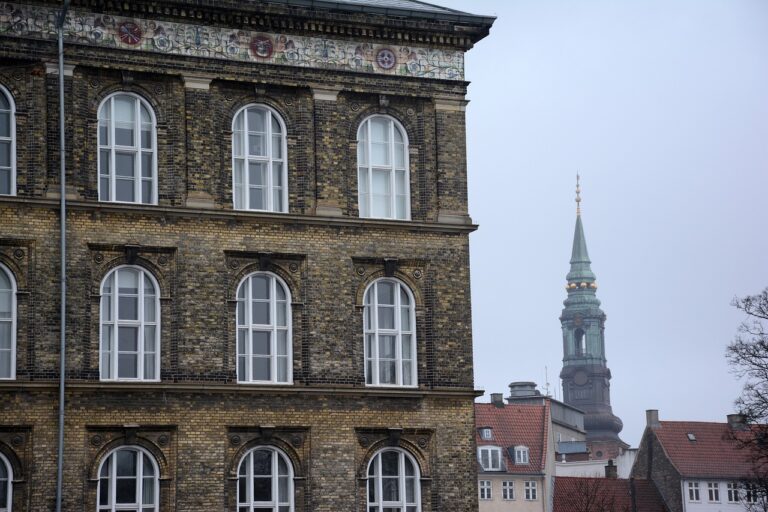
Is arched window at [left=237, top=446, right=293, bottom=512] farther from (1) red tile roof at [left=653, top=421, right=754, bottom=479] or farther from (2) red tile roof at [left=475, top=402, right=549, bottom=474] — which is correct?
(1) red tile roof at [left=653, top=421, right=754, bottom=479]

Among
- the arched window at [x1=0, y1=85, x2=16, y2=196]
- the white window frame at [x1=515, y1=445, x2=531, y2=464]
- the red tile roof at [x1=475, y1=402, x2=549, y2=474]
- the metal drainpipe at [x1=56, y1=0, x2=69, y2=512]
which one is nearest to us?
the metal drainpipe at [x1=56, y1=0, x2=69, y2=512]

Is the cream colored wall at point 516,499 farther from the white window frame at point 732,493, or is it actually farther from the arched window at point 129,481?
the arched window at point 129,481

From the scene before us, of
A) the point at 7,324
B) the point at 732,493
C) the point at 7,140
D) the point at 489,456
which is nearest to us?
the point at 7,324

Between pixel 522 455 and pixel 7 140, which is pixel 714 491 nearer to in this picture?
pixel 522 455

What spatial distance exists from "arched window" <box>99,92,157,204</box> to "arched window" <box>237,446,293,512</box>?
678 cm

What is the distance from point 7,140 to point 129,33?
398 cm

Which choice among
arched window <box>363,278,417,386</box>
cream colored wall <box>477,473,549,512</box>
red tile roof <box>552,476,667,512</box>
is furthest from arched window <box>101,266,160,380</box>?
cream colored wall <box>477,473,549,512</box>

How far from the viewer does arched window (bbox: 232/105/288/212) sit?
41906mm

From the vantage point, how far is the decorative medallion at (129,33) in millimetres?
40875

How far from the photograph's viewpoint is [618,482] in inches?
4003

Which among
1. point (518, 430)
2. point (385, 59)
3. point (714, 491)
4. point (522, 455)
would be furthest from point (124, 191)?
point (714, 491)

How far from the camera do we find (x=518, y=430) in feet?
343

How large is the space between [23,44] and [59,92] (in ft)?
4.69

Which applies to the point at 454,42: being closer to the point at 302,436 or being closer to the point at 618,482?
the point at 302,436
